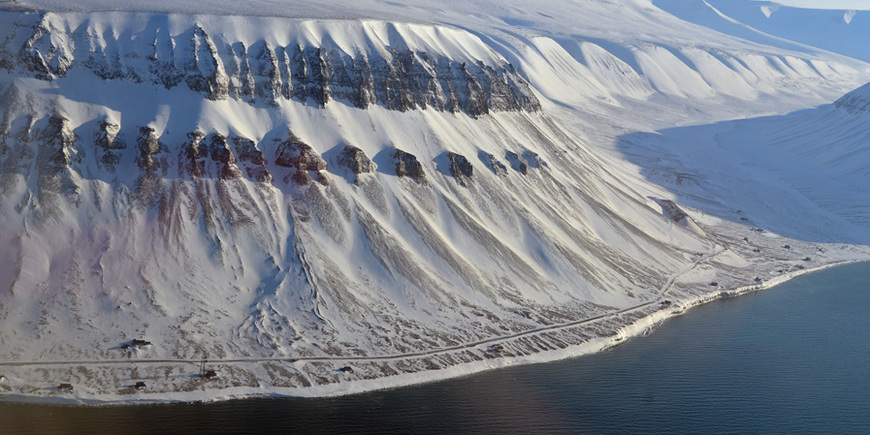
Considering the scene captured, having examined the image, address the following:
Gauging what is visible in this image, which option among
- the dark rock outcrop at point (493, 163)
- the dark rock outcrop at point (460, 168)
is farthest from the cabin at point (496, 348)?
the dark rock outcrop at point (493, 163)

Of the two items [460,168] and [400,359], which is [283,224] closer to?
[400,359]

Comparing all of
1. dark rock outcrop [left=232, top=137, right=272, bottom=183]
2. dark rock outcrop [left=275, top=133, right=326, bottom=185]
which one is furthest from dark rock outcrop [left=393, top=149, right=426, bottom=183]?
dark rock outcrop [left=232, top=137, right=272, bottom=183]

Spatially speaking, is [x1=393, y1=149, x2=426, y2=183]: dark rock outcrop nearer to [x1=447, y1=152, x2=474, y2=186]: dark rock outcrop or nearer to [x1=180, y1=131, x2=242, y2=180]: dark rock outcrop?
[x1=447, y1=152, x2=474, y2=186]: dark rock outcrop

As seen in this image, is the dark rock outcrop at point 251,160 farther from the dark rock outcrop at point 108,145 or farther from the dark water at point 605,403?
the dark water at point 605,403

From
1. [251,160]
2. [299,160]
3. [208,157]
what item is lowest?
[299,160]

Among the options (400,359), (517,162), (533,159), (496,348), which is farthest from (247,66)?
(496,348)

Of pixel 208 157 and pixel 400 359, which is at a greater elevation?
pixel 208 157

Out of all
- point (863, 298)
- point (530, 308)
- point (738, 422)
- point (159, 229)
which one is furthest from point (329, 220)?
point (863, 298)
